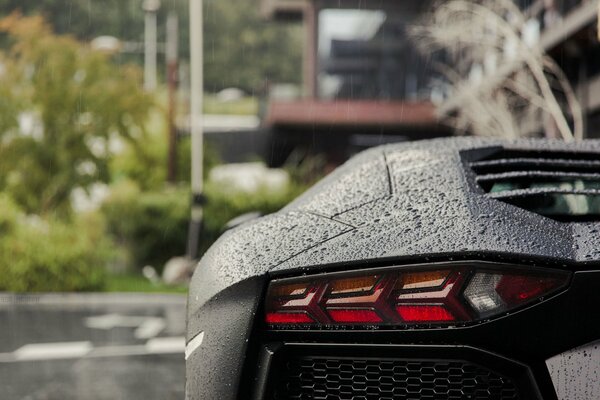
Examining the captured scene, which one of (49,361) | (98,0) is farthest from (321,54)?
(98,0)

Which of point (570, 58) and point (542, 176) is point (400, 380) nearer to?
point (542, 176)

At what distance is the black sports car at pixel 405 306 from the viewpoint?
1688 millimetres

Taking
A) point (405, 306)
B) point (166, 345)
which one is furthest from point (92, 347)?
point (405, 306)

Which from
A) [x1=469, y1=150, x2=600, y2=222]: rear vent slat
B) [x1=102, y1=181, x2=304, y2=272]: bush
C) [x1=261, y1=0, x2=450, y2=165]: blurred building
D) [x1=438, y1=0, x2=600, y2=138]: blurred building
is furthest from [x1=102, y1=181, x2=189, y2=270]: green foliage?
[x1=469, y1=150, x2=600, y2=222]: rear vent slat

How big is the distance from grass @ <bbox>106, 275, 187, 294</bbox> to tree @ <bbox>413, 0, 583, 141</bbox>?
7063mm

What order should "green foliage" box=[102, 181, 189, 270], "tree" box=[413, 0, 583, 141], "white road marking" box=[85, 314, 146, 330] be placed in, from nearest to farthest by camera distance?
"white road marking" box=[85, 314, 146, 330] < "tree" box=[413, 0, 583, 141] < "green foliage" box=[102, 181, 189, 270]

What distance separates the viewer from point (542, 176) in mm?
2336

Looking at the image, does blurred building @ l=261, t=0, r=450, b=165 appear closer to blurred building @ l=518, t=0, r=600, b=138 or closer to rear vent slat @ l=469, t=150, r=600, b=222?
blurred building @ l=518, t=0, r=600, b=138

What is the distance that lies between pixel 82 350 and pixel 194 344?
20.7 feet

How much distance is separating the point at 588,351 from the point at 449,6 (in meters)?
15.7

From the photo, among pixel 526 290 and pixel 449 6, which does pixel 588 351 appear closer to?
pixel 526 290

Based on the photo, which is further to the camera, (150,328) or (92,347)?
(150,328)

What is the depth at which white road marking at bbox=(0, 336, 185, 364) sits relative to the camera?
7531 millimetres

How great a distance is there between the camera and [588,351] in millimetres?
1665
